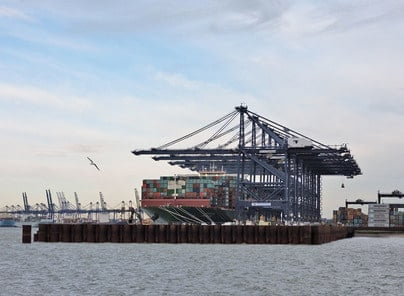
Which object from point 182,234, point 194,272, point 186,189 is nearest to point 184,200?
point 186,189

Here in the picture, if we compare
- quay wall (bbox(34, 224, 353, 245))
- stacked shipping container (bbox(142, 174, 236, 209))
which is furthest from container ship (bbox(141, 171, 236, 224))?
quay wall (bbox(34, 224, 353, 245))

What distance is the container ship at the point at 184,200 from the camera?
122188 mm

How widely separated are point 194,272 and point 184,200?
6670 centimetres

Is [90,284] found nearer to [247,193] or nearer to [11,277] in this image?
[11,277]

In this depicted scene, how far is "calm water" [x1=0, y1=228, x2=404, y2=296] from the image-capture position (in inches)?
1839

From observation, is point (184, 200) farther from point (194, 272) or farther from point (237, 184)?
point (194, 272)

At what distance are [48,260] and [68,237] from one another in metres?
Answer: 25.9

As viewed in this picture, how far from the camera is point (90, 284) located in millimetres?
48594

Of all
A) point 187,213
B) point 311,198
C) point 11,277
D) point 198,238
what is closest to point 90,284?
point 11,277

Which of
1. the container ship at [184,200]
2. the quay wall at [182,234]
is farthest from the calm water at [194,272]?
the container ship at [184,200]

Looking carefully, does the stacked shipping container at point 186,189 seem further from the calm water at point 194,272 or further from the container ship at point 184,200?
the calm water at point 194,272

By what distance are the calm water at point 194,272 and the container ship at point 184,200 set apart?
3911 centimetres

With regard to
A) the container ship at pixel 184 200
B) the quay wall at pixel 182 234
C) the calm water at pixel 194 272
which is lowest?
the calm water at pixel 194 272

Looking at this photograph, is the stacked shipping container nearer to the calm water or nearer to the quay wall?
the quay wall
